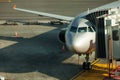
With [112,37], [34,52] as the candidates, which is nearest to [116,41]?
[112,37]

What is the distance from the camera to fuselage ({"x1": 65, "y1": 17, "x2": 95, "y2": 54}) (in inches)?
1021

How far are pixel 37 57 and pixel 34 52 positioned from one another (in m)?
2.16

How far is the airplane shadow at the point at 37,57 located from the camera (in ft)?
95.3

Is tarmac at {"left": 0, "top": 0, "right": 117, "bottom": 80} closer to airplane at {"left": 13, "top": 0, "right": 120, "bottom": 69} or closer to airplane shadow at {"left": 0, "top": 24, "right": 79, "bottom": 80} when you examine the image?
airplane shadow at {"left": 0, "top": 24, "right": 79, "bottom": 80}

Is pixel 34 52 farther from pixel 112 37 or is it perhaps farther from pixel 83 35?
pixel 112 37

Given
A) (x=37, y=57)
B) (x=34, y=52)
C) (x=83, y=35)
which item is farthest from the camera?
(x=34, y=52)

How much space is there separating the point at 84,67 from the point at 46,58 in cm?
593

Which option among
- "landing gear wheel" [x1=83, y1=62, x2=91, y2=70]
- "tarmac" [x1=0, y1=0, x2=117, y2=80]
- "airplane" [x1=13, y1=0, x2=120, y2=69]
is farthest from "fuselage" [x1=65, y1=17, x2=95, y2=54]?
"tarmac" [x1=0, y1=0, x2=117, y2=80]

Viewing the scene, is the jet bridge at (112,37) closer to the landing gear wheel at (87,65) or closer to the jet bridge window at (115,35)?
the jet bridge window at (115,35)

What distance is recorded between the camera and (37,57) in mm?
33625

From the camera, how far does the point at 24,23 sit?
52938 mm

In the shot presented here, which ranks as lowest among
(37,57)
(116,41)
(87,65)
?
(87,65)

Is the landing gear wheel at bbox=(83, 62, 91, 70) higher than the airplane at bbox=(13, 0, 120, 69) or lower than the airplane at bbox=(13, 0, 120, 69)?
lower

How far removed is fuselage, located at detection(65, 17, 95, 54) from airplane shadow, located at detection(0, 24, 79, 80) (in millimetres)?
2732
